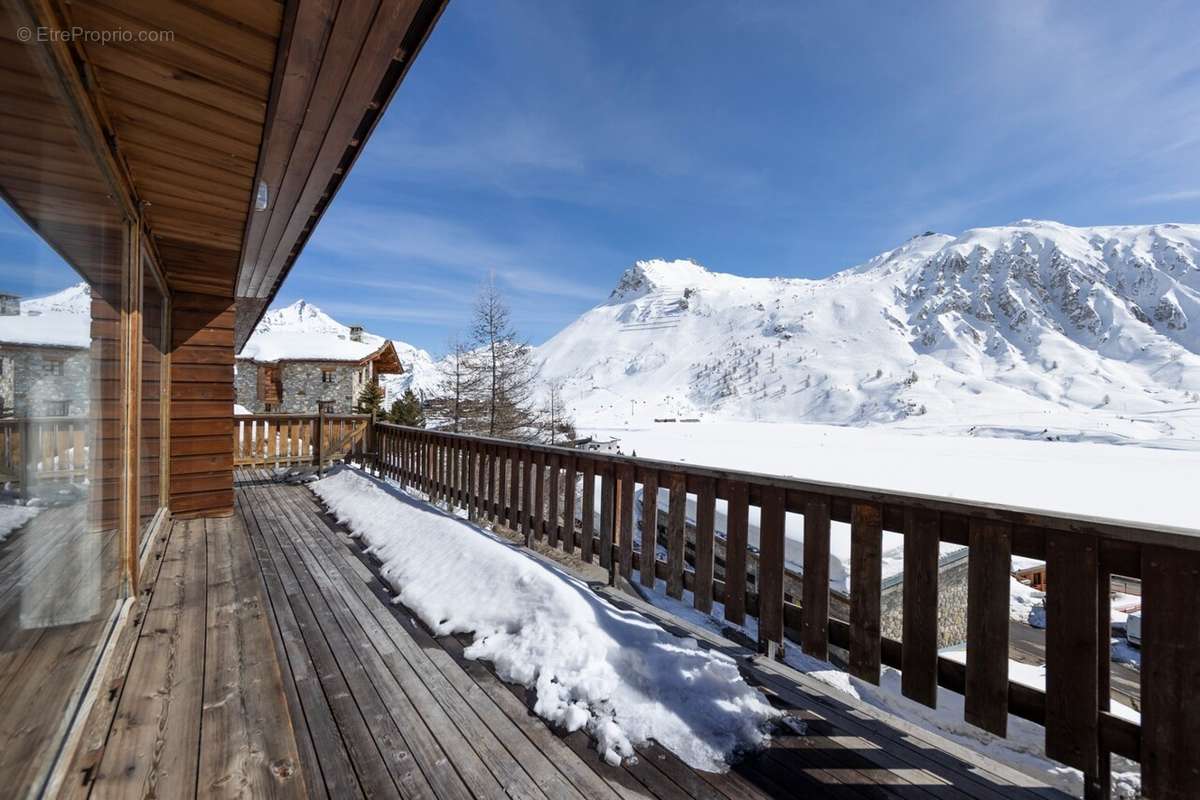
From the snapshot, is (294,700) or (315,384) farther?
(315,384)

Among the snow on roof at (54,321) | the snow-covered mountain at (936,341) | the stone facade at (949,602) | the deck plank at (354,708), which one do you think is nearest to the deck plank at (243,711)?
the deck plank at (354,708)

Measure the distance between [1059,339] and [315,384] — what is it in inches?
4449

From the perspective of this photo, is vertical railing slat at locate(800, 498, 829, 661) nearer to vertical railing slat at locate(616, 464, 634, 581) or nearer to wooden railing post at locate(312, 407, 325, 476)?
vertical railing slat at locate(616, 464, 634, 581)

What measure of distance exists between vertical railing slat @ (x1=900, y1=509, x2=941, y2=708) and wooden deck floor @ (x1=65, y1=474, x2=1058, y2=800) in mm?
208

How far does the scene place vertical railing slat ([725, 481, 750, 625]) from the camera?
2.39 metres

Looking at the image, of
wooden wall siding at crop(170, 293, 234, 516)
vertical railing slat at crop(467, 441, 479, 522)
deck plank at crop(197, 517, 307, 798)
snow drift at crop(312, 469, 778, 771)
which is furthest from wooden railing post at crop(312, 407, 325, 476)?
deck plank at crop(197, 517, 307, 798)

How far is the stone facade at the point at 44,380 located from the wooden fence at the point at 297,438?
608cm

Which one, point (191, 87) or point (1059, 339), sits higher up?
point (1059, 339)

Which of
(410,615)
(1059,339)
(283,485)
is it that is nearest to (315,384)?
(283,485)

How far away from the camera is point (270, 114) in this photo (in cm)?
179

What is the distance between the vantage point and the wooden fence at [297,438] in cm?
734

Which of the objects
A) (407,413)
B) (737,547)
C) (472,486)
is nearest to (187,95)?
(737,547)

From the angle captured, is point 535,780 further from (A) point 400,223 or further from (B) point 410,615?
(A) point 400,223

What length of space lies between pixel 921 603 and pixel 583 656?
1.33 m
